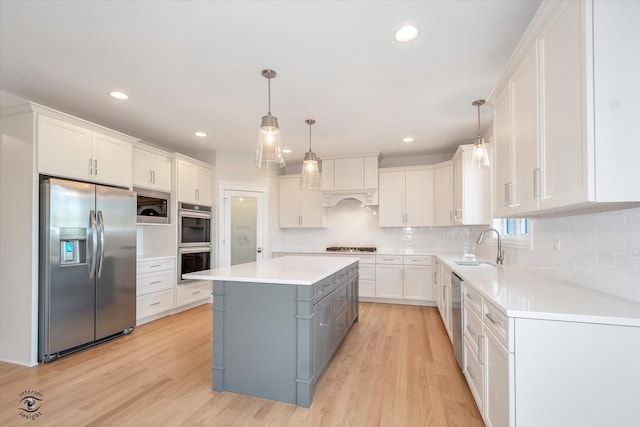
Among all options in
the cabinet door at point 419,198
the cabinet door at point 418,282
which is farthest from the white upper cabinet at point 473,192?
the cabinet door at point 418,282

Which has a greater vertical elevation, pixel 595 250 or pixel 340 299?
pixel 595 250

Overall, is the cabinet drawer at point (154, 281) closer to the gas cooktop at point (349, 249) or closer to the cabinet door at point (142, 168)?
the cabinet door at point (142, 168)

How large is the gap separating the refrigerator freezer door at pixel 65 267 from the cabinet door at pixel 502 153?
3830mm

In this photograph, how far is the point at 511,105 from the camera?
2045 mm

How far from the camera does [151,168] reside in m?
4.23

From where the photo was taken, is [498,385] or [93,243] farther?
[93,243]

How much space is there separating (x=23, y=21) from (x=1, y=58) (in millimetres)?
688

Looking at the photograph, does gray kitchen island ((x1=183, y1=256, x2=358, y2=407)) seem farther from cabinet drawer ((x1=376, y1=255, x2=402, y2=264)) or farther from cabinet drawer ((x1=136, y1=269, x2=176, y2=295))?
cabinet drawer ((x1=376, y1=255, x2=402, y2=264))

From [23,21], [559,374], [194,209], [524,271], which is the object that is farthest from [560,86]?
[194,209]

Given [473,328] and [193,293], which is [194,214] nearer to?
[193,293]

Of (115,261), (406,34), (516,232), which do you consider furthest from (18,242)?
(516,232)

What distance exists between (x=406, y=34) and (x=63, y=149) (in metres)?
3.33

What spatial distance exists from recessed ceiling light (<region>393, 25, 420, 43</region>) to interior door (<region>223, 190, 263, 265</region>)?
394 cm

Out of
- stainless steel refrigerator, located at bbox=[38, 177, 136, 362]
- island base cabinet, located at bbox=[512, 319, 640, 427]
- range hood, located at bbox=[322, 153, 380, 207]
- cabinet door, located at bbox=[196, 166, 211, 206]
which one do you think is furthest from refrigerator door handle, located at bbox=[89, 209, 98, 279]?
island base cabinet, located at bbox=[512, 319, 640, 427]
